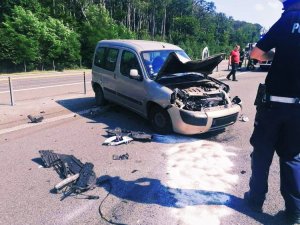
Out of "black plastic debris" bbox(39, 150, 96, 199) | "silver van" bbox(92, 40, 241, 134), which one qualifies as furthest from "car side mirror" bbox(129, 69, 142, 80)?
"black plastic debris" bbox(39, 150, 96, 199)

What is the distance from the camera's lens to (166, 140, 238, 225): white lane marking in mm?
3607

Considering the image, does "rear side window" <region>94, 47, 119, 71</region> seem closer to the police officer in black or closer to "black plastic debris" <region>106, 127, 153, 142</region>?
"black plastic debris" <region>106, 127, 153, 142</region>

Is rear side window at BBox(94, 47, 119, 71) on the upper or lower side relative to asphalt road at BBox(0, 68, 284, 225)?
upper

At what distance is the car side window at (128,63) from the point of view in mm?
7082

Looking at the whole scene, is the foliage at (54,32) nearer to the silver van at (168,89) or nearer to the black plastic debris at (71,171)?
the silver van at (168,89)

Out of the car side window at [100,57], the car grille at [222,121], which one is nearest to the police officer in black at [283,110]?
the car grille at [222,121]

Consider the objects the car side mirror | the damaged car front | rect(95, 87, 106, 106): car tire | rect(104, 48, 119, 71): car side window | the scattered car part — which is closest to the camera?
the scattered car part

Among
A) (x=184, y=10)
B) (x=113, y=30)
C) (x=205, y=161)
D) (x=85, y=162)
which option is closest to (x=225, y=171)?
(x=205, y=161)

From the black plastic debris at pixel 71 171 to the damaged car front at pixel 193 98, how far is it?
201cm

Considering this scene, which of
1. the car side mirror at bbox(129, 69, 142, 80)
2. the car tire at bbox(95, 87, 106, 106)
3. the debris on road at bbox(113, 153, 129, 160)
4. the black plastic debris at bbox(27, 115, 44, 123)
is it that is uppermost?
the car side mirror at bbox(129, 69, 142, 80)

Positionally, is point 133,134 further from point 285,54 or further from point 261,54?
point 285,54

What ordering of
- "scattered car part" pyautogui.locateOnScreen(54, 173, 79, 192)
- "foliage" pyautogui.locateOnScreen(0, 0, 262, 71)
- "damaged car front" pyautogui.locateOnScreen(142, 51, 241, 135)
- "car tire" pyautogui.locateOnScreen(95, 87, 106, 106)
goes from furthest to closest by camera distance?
"foliage" pyautogui.locateOnScreen(0, 0, 262, 71) < "car tire" pyautogui.locateOnScreen(95, 87, 106, 106) < "damaged car front" pyautogui.locateOnScreen(142, 51, 241, 135) < "scattered car part" pyautogui.locateOnScreen(54, 173, 79, 192)

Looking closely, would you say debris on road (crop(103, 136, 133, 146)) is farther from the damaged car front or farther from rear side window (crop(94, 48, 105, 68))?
rear side window (crop(94, 48, 105, 68))

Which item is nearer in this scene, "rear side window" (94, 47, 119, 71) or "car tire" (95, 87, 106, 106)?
"rear side window" (94, 47, 119, 71)
